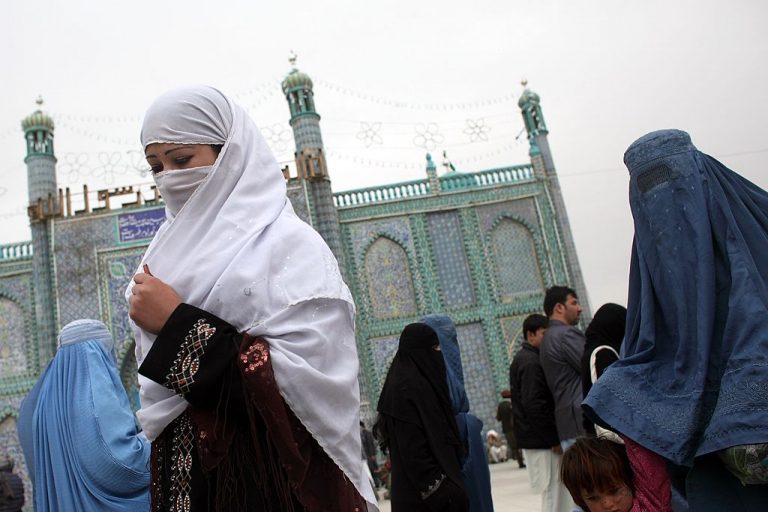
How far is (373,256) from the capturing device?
46.0ft

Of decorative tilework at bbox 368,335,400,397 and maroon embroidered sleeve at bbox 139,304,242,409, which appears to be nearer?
maroon embroidered sleeve at bbox 139,304,242,409

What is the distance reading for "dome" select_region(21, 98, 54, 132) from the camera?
1403 centimetres

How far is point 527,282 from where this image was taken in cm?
1427

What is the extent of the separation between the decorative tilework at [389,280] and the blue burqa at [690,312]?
12.1 meters

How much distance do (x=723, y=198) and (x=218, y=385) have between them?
112cm

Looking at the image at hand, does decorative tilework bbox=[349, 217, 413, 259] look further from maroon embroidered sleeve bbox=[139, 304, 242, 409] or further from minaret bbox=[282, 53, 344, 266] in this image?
maroon embroidered sleeve bbox=[139, 304, 242, 409]

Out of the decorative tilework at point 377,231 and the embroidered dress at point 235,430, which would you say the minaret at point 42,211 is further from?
the embroidered dress at point 235,430

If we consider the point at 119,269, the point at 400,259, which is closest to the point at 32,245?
the point at 119,269

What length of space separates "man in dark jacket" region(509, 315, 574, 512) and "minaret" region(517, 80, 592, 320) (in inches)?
393

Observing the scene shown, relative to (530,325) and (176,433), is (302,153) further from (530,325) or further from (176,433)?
(176,433)

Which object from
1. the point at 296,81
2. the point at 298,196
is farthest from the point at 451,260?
the point at 296,81

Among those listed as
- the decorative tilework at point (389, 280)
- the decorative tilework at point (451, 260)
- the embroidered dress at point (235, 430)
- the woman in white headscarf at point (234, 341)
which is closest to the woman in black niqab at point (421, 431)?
the woman in white headscarf at point (234, 341)

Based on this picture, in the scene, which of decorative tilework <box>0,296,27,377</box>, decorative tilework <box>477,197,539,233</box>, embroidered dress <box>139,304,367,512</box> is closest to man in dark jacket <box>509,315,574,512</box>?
embroidered dress <box>139,304,367,512</box>

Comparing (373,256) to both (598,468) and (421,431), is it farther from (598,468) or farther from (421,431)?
(598,468)
